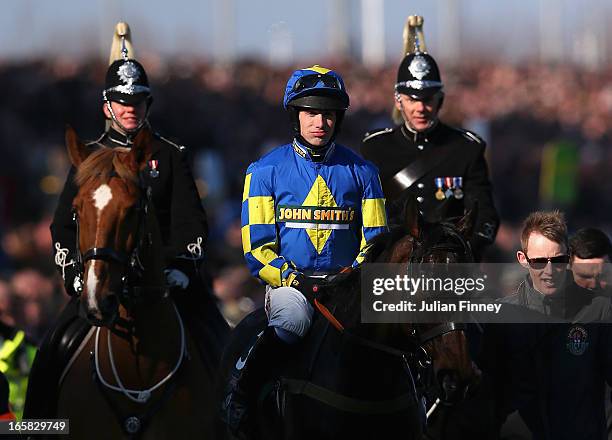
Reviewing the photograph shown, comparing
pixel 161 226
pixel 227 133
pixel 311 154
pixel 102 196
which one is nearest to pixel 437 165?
pixel 161 226

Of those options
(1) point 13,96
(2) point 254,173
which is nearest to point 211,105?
(1) point 13,96

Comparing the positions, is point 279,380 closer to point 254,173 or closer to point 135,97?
point 254,173

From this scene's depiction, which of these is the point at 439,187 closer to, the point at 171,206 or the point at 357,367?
the point at 171,206

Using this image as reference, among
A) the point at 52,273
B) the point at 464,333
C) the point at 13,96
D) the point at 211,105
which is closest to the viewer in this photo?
the point at 464,333

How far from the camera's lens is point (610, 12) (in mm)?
105188

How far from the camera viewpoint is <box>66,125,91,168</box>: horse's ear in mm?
8711

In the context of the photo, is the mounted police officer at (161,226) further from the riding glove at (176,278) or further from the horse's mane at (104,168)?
the horse's mane at (104,168)

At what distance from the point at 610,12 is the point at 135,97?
Answer: 98801 mm

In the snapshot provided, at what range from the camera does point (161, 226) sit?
10.1 m

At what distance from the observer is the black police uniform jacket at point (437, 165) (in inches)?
420

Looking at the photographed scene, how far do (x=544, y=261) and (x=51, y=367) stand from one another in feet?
10.2

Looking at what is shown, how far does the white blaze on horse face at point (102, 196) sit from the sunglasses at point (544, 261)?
243 cm

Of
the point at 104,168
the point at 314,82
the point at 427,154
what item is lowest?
the point at 427,154

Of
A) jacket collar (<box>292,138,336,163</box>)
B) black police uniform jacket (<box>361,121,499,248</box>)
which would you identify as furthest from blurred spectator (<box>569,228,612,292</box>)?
jacket collar (<box>292,138,336,163</box>)
